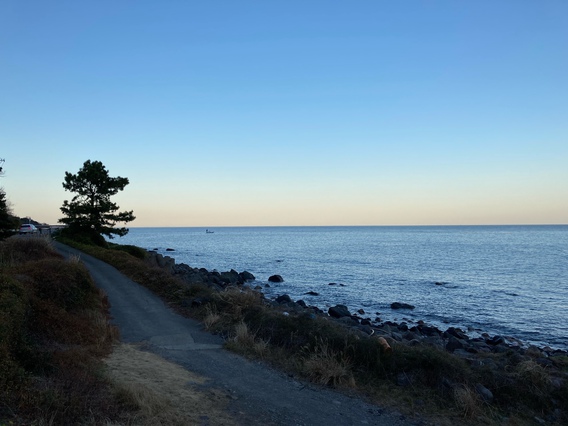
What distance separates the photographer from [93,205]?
1554 inches

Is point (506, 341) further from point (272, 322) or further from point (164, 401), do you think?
point (164, 401)

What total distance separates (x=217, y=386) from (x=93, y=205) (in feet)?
116

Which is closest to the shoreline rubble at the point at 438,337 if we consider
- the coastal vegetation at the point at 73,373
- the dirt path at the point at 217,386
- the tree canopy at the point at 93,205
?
the dirt path at the point at 217,386

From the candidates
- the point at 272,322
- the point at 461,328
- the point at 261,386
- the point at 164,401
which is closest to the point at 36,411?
the point at 164,401

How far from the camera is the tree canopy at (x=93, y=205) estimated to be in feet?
127

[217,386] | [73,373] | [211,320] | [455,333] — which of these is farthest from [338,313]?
[73,373]

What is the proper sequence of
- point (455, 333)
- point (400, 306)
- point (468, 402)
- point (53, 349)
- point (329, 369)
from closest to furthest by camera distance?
point (468, 402) < point (53, 349) < point (329, 369) < point (455, 333) < point (400, 306)

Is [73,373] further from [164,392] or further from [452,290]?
[452,290]

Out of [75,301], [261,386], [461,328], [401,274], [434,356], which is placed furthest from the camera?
[401,274]

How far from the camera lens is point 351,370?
31.6ft

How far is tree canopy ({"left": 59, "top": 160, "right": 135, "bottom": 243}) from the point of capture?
127 ft

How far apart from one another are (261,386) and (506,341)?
16037mm

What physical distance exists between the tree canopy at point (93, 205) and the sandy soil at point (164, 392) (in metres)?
31.5

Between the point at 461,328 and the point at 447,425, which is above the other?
the point at 447,425
